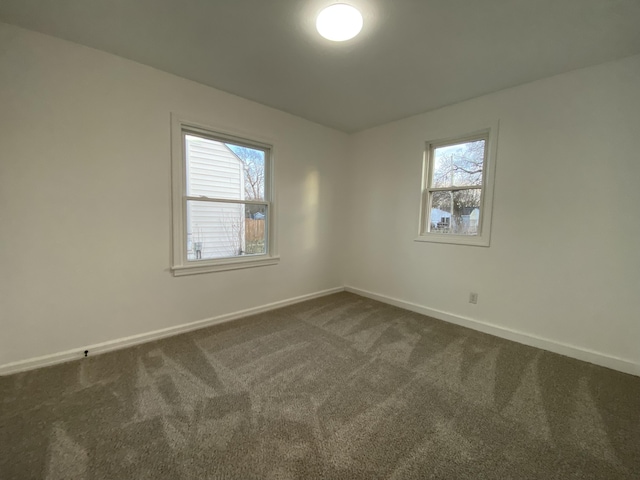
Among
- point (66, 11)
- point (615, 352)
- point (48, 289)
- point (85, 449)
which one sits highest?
point (66, 11)

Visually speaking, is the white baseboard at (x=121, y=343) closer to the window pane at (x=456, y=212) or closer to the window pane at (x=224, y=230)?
the window pane at (x=224, y=230)

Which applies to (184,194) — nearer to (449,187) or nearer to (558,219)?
(449,187)

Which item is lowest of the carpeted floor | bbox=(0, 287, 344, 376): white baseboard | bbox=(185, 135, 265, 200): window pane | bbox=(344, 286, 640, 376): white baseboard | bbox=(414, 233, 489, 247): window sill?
the carpeted floor

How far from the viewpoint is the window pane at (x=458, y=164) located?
2945 mm

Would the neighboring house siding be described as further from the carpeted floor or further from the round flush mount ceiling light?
the round flush mount ceiling light

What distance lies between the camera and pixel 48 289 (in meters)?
2.04

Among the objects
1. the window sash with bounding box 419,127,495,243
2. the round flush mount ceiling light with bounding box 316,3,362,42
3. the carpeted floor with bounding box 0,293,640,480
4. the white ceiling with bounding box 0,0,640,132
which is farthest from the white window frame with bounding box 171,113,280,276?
the window sash with bounding box 419,127,495,243

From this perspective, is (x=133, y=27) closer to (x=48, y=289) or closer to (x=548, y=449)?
(x=48, y=289)

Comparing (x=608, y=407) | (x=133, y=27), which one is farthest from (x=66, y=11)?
(x=608, y=407)

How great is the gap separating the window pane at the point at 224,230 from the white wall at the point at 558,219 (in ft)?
6.76

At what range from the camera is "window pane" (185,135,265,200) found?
8.93 feet

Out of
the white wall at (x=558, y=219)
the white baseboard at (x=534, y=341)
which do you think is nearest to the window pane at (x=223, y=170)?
the white wall at (x=558, y=219)

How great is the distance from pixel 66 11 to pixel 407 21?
2264mm

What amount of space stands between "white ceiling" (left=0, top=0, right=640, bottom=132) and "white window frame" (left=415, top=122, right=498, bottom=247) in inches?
18.2
